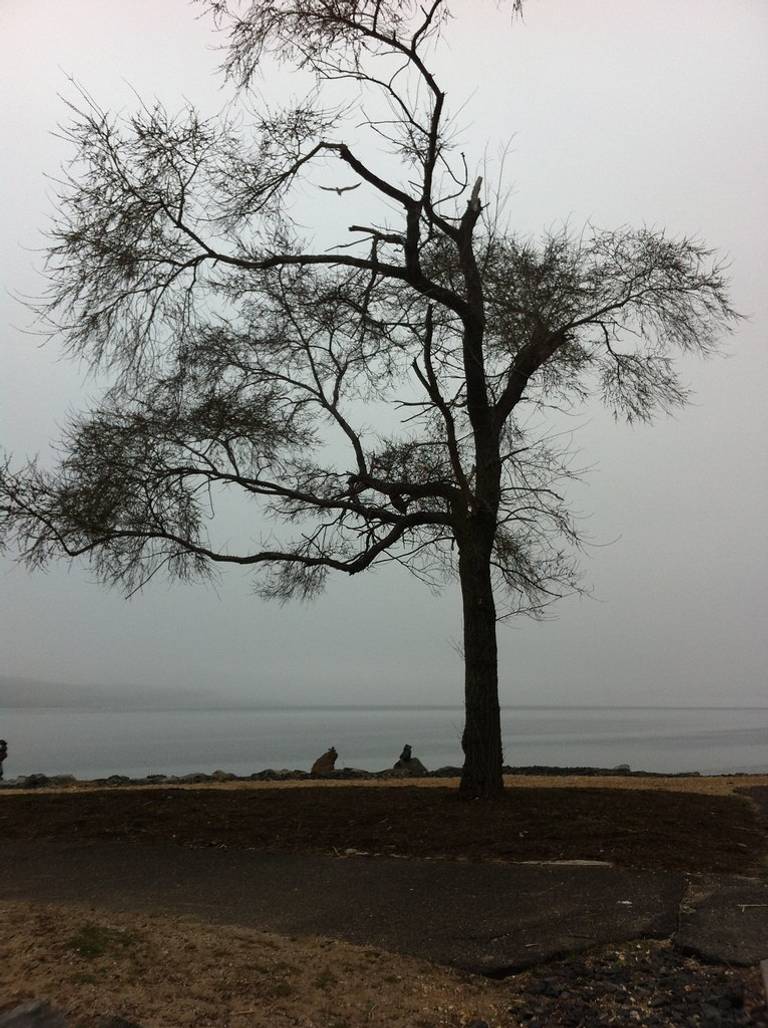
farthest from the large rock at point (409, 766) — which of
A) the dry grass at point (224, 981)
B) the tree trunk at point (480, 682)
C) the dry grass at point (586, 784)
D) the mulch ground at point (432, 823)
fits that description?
the dry grass at point (224, 981)

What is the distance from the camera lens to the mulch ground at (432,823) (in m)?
7.21

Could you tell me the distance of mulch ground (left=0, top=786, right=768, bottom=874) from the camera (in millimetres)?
7207

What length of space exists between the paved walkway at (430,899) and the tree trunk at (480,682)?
10.6ft

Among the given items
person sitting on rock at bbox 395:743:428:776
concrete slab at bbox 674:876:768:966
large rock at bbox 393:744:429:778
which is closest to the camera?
concrete slab at bbox 674:876:768:966

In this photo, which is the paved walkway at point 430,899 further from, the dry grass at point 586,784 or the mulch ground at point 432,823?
the dry grass at point 586,784

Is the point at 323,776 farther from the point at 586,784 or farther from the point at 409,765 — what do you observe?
the point at 586,784

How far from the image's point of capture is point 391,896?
6.00 meters

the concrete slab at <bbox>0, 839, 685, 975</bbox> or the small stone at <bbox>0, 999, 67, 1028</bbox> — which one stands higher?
the concrete slab at <bbox>0, 839, 685, 975</bbox>

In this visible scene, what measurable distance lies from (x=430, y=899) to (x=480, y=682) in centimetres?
443

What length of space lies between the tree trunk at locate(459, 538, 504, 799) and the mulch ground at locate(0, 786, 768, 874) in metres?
0.32

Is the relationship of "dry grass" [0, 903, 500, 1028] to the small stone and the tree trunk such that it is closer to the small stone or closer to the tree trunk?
the small stone

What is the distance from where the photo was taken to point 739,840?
7855 mm

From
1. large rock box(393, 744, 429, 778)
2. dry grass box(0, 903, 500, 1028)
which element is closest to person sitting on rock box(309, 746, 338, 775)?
large rock box(393, 744, 429, 778)

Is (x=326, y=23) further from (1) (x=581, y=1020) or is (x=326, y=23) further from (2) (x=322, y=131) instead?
(1) (x=581, y=1020)
